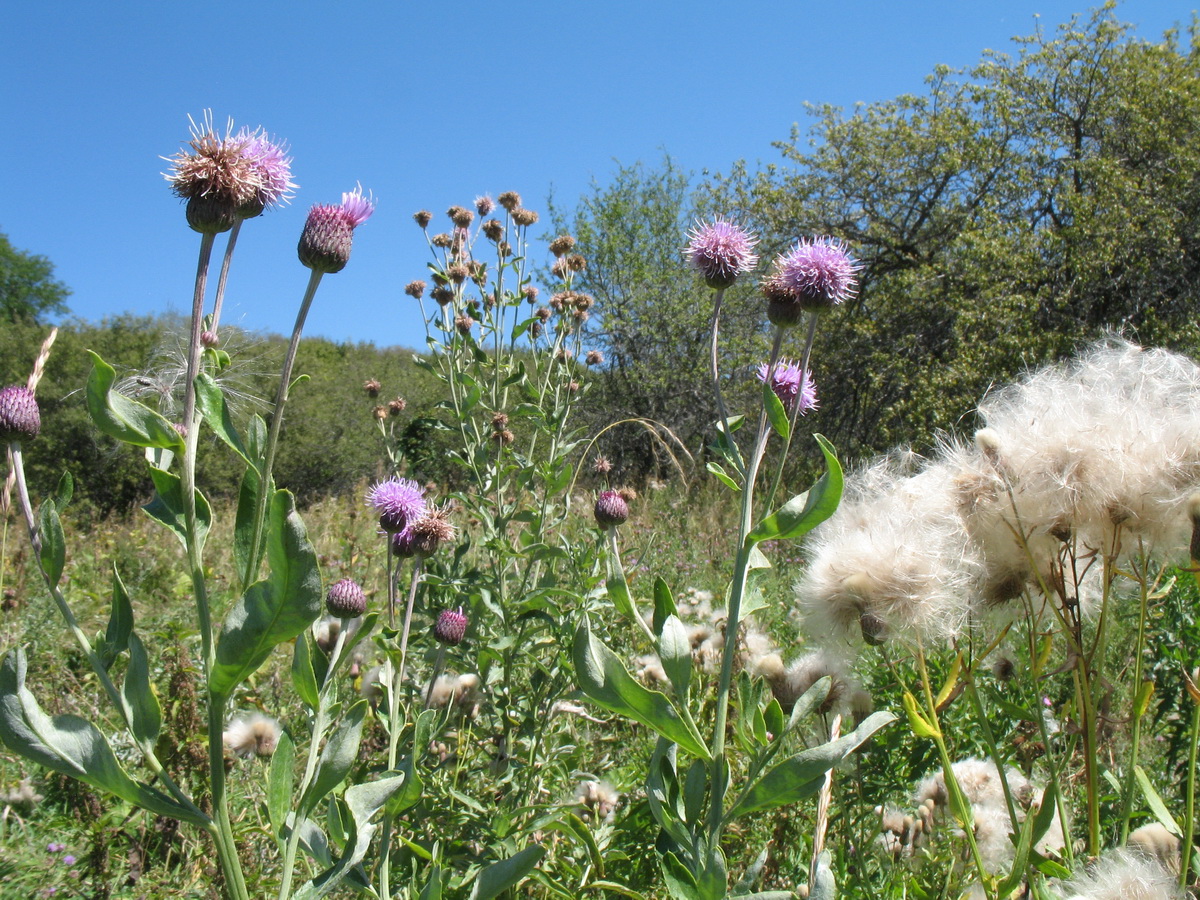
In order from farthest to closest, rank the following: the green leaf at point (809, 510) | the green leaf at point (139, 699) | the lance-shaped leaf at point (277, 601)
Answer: the green leaf at point (809, 510)
the green leaf at point (139, 699)
the lance-shaped leaf at point (277, 601)

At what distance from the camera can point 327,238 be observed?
1.15 metres

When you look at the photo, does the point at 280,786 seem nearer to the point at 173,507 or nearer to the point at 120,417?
the point at 173,507

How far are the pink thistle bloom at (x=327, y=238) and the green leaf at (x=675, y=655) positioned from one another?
72 cm

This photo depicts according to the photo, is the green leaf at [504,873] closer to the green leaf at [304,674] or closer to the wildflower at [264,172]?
the green leaf at [304,674]

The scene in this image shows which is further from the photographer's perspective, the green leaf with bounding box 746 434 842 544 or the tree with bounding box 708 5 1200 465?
the tree with bounding box 708 5 1200 465

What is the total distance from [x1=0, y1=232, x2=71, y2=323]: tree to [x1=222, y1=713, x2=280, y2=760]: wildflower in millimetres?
41515

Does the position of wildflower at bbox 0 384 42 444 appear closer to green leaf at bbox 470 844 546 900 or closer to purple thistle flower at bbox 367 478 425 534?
purple thistle flower at bbox 367 478 425 534

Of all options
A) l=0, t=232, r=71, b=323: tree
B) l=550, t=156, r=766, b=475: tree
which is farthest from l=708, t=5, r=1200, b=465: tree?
l=0, t=232, r=71, b=323: tree

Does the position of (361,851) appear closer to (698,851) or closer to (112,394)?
(698,851)

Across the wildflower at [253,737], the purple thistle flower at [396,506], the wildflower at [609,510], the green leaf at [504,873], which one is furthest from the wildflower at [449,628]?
the wildflower at [253,737]

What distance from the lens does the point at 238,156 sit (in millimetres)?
1129

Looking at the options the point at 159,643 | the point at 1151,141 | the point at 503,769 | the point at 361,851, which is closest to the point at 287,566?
the point at 361,851

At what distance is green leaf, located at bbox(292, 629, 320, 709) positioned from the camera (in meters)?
1.06

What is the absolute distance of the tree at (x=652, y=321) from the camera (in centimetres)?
1415
